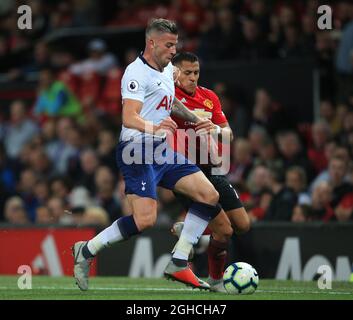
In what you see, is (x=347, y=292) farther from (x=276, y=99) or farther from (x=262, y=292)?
(x=276, y=99)

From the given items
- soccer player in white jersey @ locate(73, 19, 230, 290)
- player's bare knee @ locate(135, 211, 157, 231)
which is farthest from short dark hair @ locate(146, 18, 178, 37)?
player's bare knee @ locate(135, 211, 157, 231)

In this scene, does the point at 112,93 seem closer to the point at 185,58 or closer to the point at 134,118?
the point at 185,58

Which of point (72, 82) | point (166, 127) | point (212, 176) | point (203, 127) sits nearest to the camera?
point (166, 127)

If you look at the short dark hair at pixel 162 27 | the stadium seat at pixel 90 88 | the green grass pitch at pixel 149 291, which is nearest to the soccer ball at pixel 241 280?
the green grass pitch at pixel 149 291

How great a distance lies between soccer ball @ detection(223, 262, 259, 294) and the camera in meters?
9.31

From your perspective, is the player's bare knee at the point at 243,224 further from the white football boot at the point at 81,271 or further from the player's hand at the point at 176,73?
the white football boot at the point at 81,271

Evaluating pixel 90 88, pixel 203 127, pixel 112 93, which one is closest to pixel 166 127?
pixel 203 127

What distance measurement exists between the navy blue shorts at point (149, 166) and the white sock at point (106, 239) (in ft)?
1.19

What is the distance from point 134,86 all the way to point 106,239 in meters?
1.37

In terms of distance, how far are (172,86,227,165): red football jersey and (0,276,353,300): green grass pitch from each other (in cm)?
138

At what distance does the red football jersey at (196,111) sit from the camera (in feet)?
33.7

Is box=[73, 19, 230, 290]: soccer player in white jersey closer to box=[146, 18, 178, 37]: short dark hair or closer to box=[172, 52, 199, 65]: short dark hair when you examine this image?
box=[146, 18, 178, 37]: short dark hair

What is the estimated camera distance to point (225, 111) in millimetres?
15562
